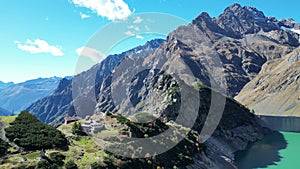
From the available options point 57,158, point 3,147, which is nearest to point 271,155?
point 57,158

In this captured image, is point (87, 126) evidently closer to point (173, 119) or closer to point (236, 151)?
point (173, 119)

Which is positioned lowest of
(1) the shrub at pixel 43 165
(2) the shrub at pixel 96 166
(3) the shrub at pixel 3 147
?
(2) the shrub at pixel 96 166

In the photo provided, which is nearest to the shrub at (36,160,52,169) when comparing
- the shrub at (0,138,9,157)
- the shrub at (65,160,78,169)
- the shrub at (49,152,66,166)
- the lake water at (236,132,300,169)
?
the shrub at (49,152,66,166)

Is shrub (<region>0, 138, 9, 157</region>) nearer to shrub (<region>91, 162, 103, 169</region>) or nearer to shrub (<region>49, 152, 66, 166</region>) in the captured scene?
shrub (<region>49, 152, 66, 166</region>)

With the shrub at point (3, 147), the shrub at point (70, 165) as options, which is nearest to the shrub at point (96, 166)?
the shrub at point (70, 165)

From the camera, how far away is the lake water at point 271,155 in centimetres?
8544

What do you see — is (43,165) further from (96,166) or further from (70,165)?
(96,166)

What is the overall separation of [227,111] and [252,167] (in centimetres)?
5529

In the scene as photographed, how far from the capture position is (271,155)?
9912cm

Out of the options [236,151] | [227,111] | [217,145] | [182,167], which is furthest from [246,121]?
[182,167]

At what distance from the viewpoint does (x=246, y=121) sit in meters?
142

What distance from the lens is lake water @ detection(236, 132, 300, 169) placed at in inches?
3364

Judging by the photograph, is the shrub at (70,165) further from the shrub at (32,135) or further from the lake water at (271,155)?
the lake water at (271,155)

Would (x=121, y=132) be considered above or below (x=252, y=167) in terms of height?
above
